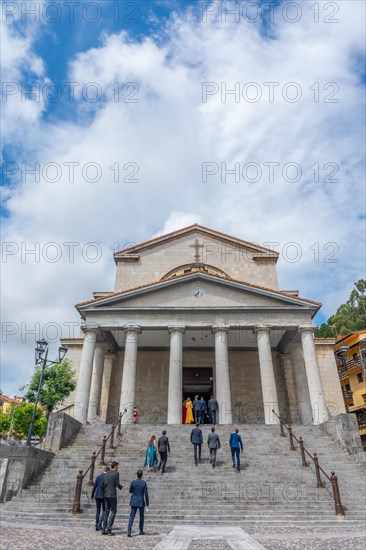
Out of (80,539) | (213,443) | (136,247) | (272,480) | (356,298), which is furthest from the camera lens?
(356,298)

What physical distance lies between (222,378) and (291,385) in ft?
21.4

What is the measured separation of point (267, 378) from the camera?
18609 millimetres

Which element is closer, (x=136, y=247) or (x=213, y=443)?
(x=213, y=443)

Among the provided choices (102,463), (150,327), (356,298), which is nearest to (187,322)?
(150,327)

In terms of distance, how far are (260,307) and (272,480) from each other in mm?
9316

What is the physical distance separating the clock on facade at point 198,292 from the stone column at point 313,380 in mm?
5269

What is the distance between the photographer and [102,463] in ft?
40.7

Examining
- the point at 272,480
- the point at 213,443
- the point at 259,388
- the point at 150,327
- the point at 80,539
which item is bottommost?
the point at 80,539

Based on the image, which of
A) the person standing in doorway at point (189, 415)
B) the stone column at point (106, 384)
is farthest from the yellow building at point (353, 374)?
the stone column at point (106, 384)

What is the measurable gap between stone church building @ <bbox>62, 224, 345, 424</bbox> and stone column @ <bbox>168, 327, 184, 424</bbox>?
5cm

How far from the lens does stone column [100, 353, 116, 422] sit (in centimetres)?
2254

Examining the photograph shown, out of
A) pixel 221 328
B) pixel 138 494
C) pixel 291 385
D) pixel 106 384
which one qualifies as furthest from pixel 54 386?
pixel 138 494

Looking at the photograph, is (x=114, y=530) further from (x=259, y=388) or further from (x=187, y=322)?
(x=259, y=388)

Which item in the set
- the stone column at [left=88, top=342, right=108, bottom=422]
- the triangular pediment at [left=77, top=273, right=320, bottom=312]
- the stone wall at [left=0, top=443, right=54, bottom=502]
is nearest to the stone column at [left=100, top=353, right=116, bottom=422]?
the stone column at [left=88, top=342, right=108, bottom=422]
